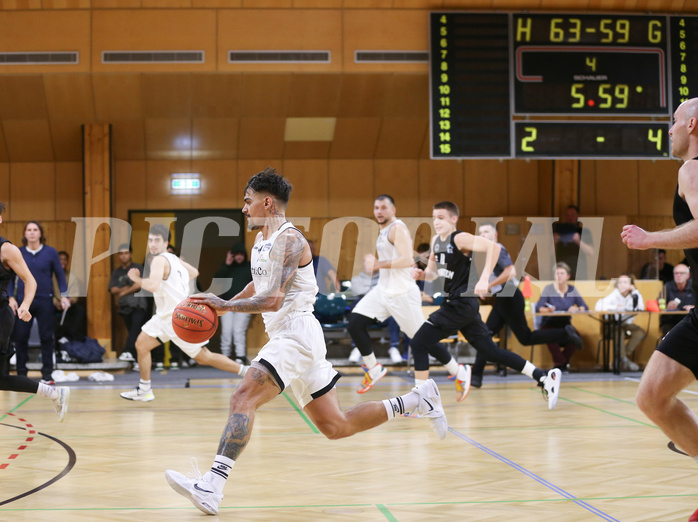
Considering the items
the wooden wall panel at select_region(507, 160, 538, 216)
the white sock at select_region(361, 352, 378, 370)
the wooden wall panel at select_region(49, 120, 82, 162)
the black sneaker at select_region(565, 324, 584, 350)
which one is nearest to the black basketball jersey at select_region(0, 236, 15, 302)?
the white sock at select_region(361, 352, 378, 370)

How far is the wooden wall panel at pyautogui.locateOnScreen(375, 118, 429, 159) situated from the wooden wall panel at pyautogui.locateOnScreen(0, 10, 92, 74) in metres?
5.02

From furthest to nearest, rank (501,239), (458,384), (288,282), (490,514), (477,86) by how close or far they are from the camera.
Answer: (501,239)
(477,86)
(458,384)
(288,282)
(490,514)

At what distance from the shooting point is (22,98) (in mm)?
12273

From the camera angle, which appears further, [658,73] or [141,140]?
[141,140]

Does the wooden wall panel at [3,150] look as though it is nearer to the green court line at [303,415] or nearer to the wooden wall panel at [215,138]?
the wooden wall panel at [215,138]

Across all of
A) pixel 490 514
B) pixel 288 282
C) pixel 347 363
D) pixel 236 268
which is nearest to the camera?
pixel 490 514

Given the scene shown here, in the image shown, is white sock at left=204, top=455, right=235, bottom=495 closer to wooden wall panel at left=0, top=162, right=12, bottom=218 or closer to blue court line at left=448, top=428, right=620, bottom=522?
blue court line at left=448, top=428, right=620, bottom=522

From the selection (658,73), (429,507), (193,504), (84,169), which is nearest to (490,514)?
(429,507)

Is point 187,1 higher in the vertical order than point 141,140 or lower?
higher

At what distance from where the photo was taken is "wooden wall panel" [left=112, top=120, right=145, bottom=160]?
1305 cm

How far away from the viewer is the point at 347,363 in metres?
11.8

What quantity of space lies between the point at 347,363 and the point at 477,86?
4.45 metres

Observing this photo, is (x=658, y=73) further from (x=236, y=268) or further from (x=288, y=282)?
(x=288, y=282)

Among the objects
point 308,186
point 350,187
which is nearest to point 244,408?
point 308,186
